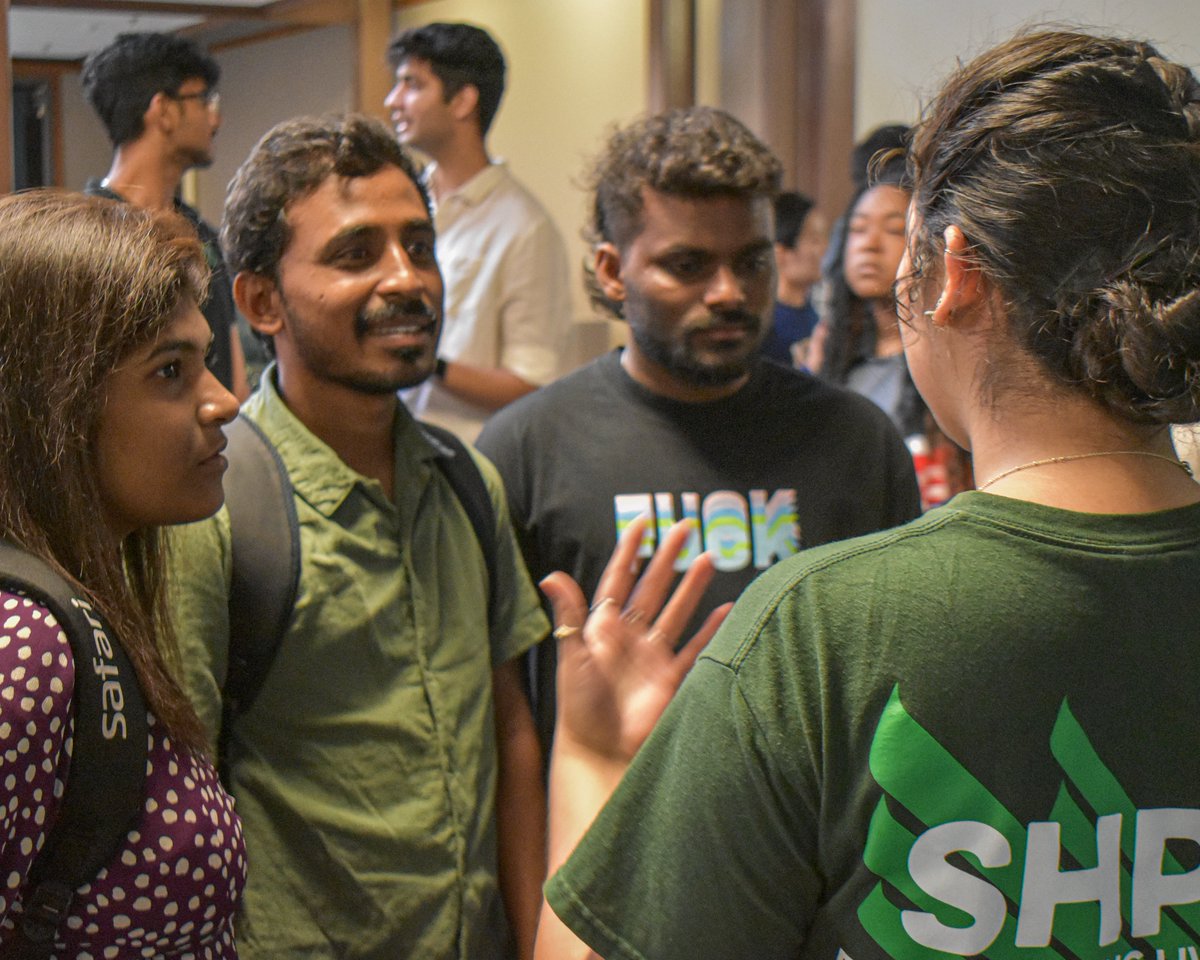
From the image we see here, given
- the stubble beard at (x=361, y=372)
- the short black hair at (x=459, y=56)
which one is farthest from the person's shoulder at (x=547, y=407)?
the short black hair at (x=459, y=56)

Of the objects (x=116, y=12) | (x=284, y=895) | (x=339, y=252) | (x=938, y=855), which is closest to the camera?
(x=938, y=855)

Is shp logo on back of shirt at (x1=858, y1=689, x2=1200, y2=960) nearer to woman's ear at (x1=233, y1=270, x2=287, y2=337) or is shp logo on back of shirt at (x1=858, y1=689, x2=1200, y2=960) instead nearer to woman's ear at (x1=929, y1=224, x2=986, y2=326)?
woman's ear at (x1=929, y1=224, x2=986, y2=326)

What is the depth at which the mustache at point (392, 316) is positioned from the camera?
1.67m

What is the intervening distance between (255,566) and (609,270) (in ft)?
3.10

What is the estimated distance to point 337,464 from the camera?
1.58 meters

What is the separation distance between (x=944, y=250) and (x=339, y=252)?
965 mm

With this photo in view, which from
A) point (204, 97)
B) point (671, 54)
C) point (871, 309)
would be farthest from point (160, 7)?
point (871, 309)

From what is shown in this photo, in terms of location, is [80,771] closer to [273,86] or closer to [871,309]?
[871,309]

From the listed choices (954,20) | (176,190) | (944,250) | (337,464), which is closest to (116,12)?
(176,190)

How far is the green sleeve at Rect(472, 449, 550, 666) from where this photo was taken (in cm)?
170

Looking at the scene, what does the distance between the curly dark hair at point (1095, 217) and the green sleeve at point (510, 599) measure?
37.6 inches

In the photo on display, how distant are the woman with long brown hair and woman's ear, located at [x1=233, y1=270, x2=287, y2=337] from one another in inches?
18.0

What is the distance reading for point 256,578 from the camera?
1.42 metres

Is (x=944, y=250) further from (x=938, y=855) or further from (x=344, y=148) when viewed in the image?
(x=344, y=148)
